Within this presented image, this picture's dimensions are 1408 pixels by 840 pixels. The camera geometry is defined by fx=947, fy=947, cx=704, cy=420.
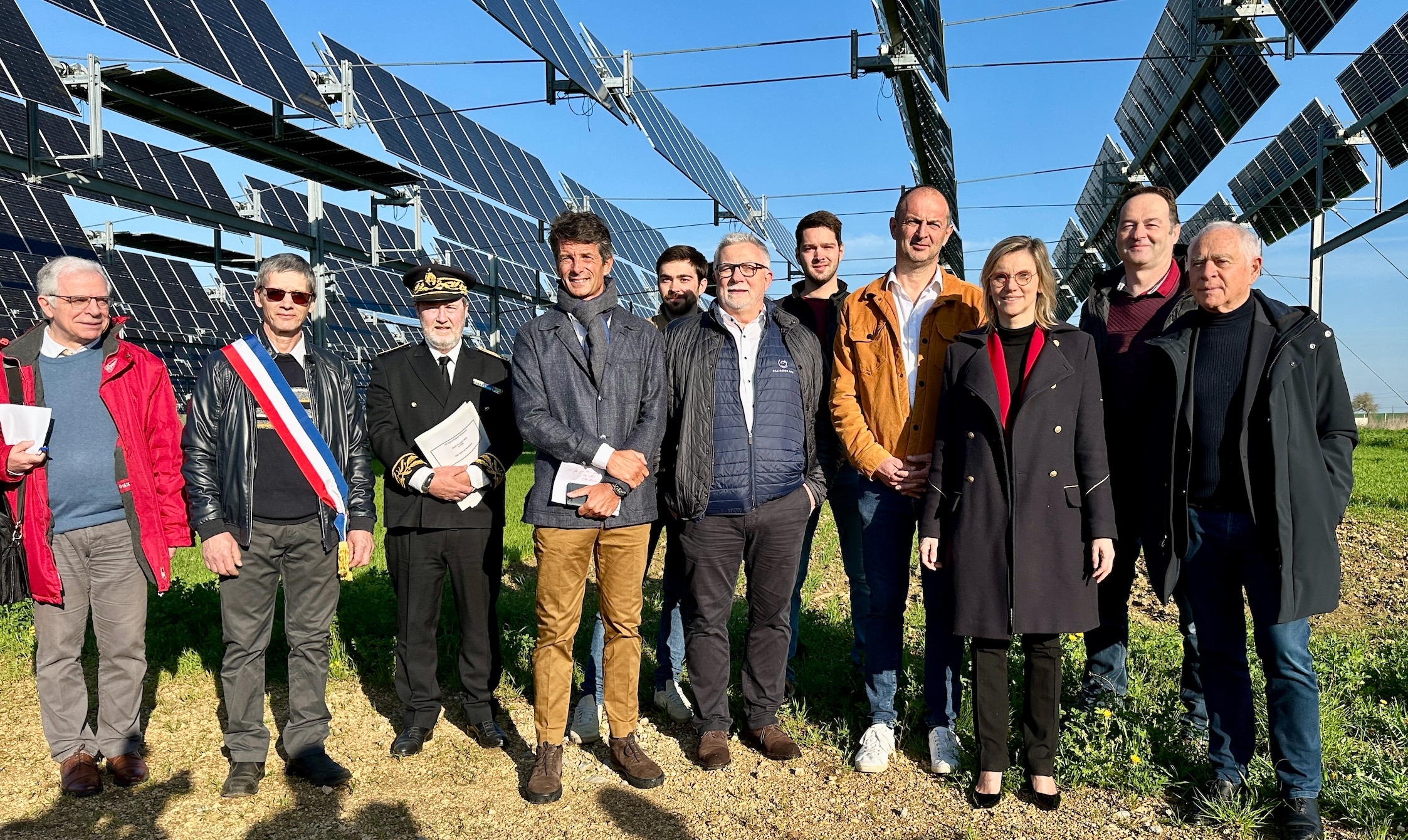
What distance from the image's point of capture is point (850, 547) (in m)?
4.33

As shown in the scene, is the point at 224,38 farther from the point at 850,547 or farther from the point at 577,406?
the point at 850,547

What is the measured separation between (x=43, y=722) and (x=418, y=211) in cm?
1331

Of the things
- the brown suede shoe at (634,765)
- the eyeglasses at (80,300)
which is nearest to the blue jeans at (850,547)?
the brown suede shoe at (634,765)

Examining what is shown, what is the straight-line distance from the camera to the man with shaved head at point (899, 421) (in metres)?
3.55

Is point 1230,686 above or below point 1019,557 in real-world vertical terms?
below

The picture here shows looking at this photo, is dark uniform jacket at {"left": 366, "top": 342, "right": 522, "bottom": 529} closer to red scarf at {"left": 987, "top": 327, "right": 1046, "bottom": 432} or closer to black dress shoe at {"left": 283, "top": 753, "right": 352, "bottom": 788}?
black dress shoe at {"left": 283, "top": 753, "right": 352, "bottom": 788}

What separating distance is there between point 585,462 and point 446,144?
44.5 ft

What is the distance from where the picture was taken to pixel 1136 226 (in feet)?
11.4

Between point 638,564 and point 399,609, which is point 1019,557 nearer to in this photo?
point 638,564

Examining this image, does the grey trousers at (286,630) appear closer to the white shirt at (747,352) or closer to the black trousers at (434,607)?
the black trousers at (434,607)

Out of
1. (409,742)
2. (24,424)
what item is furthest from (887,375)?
(24,424)

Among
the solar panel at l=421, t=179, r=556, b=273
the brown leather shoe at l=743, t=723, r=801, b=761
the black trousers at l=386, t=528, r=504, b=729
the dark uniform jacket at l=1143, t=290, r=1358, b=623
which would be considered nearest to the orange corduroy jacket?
the dark uniform jacket at l=1143, t=290, r=1358, b=623

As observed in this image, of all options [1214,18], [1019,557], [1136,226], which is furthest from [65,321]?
[1214,18]

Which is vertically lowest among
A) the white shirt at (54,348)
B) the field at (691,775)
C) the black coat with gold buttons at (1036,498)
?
the field at (691,775)
